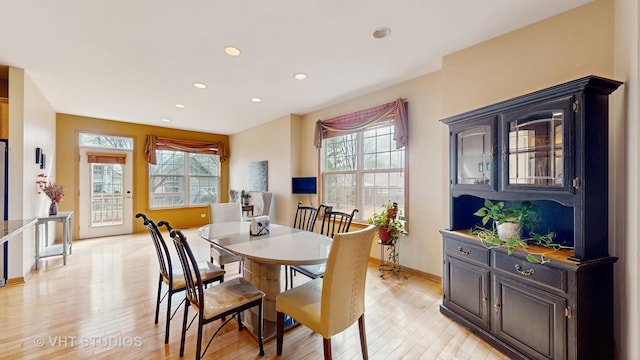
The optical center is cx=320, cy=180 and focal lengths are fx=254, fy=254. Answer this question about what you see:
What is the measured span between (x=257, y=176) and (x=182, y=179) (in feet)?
7.55

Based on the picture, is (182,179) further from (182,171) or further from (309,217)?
(309,217)

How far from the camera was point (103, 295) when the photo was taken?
2.83 metres

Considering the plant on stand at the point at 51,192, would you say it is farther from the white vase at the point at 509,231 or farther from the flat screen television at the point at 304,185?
the white vase at the point at 509,231

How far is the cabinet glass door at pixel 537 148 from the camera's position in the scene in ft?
5.47

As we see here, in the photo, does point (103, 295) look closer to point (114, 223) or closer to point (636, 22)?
point (114, 223)

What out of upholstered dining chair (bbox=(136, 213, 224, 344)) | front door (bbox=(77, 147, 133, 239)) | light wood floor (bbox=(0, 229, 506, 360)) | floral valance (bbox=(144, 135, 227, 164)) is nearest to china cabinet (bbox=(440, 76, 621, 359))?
light wood floor (bbox=(0, 229, 506, 360))

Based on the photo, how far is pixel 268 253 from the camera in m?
1.89

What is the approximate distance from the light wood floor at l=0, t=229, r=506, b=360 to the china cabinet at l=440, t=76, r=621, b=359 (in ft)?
1.14

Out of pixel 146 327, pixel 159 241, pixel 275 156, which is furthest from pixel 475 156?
pixel 275 156

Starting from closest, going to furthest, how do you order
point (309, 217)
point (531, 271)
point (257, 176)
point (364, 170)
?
point (531, 271) → point (309, 217) → point (364, 170) → point (257, 176)

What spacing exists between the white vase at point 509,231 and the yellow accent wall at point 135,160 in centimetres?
699

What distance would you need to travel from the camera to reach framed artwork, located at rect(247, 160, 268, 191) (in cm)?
606

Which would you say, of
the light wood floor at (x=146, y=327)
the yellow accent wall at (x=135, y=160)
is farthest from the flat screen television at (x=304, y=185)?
the yellow accent wall at (x=135, y=160)

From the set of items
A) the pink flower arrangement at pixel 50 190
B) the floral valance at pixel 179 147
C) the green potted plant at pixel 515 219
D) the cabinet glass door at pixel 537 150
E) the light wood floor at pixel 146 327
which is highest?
the floral valance at pixel 179 147
